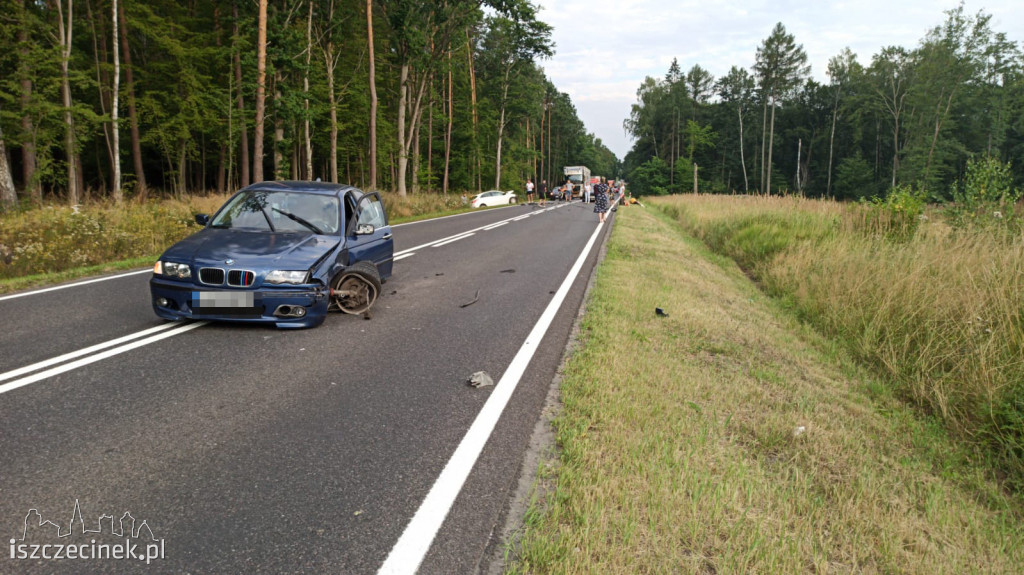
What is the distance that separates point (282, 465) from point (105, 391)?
1934 millimetres

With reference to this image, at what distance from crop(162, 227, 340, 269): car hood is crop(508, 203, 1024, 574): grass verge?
3121 millimetres

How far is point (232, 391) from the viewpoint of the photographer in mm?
3889

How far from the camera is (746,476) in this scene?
9.66ft

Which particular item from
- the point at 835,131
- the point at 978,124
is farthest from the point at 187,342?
the point at 835,131

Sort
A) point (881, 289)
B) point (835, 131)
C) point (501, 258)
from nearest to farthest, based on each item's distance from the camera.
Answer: point (881, 289)
point (501, 258)
point (835, 131)

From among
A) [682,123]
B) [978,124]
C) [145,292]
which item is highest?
[682,123]

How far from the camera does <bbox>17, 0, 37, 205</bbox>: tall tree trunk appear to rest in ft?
47.2

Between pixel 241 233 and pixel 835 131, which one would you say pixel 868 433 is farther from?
pixel 835 131

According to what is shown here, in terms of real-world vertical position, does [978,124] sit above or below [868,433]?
above

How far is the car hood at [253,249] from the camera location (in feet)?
17.0

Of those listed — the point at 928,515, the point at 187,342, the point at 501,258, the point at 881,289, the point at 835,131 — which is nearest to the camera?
the point at 928,515

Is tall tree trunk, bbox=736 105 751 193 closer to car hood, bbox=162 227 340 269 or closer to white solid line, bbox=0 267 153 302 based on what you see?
white solid line, bbox=0 267 153 302

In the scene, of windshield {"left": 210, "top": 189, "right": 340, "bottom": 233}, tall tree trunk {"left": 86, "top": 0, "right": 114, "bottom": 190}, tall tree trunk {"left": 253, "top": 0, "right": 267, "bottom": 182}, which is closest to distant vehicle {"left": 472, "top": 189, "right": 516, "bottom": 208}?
tall tree trunk {"left": 253, "top": 0, "right": 267, "bottom": 182}

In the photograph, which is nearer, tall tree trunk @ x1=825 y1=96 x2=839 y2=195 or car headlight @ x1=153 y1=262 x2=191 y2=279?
car headlight @ x1=153 y1=262 x2=191 y2=279
